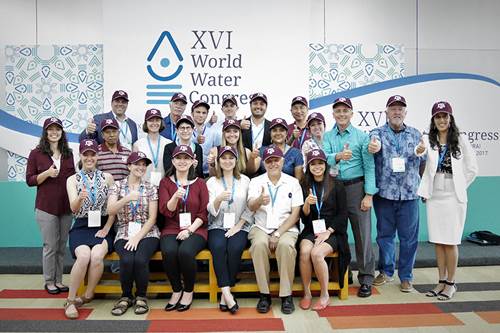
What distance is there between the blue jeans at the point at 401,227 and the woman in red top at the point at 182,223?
1542 millimetres

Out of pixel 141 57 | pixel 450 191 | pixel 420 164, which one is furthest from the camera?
pixel 141 57

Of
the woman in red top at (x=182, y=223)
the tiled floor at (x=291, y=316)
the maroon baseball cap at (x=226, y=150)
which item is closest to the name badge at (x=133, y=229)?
the woman in red top at (x=182, y=223)

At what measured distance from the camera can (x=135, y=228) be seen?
10.9 feet

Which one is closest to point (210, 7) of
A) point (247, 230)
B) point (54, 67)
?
point (54, 67)

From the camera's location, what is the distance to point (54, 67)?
497 cm

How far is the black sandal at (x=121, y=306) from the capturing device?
312 cm

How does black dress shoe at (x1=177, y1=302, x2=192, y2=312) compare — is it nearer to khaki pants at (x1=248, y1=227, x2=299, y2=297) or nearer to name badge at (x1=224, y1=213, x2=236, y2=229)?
khaki pants at (x1=248, y1=227, x2=299, y2=297)

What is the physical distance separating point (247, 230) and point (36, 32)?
3.58 meters

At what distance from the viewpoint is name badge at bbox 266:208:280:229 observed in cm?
337

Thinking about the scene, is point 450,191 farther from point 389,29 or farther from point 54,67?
point 54,67

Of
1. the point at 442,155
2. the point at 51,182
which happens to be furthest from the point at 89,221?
the point at 442,155

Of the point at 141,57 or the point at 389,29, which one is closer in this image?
the point at 141,57

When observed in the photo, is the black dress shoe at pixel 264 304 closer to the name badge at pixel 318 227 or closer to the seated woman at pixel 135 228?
the name badge at pixel 318 227

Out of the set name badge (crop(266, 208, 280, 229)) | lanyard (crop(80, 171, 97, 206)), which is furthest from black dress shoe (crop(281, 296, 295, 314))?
lanyard (crop(80, 171, 97, 206))
